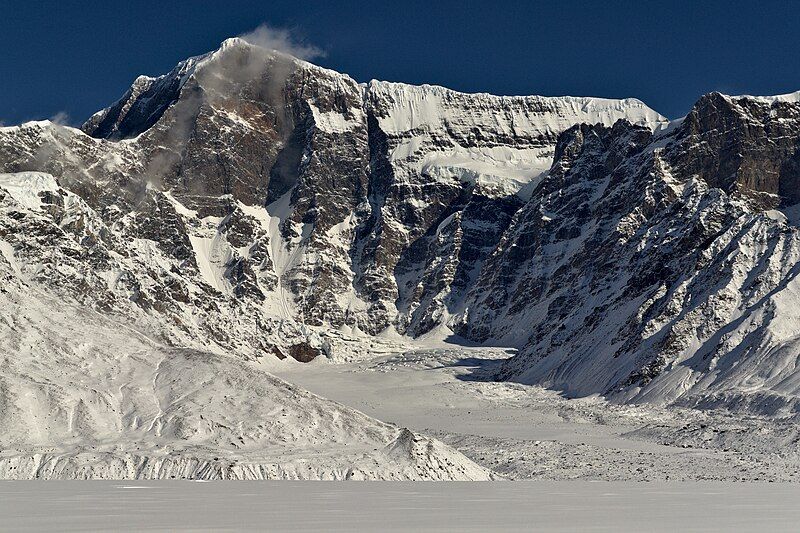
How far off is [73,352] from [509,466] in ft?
138

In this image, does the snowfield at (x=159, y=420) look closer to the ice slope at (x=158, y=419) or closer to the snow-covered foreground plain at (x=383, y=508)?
the ice slope at (x=158, y=419)

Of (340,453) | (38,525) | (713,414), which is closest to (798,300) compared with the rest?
(713,414)

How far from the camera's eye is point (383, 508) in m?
51.2

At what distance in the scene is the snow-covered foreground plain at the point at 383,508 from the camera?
4284cm

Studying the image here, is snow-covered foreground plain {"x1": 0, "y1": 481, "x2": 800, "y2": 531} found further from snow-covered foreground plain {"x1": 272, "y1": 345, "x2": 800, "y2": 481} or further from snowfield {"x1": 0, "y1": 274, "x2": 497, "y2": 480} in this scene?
snow-covered foreground plain {"x1": 272, "y1": 345, "x2": 800, "y2": 481}

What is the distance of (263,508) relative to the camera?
50875mm

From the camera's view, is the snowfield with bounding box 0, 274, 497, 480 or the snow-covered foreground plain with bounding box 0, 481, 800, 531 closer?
the snow-covered foreground plain with bounding box 0, 481, 800, 531

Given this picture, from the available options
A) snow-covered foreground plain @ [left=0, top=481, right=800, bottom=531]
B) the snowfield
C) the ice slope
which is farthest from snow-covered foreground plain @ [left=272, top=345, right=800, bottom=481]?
snow-covered foreground plain @ [left=0, top=481, right=800, bottom=531]

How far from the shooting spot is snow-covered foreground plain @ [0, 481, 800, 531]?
42.8m

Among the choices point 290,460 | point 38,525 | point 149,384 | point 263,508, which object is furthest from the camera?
point 149,384

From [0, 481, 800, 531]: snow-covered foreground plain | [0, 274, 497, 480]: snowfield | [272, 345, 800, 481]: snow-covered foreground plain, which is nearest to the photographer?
[0, 481, 800, 531]: snow-covered foreground plain

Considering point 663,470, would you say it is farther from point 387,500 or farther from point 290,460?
point 387,500

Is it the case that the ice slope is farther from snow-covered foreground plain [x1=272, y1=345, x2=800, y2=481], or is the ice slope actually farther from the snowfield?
snow-covered foreground plain [x1=272, y1=345, x2=800, y2=481]

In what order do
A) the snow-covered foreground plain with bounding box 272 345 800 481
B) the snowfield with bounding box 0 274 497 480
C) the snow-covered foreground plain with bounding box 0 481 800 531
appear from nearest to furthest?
the snow-covered foreground plain with bounding box 0 481 800 531
the snowfield with bounding box 0 274 497 480
the snow-covered foreground plain with bounding box 272 345 800 481
